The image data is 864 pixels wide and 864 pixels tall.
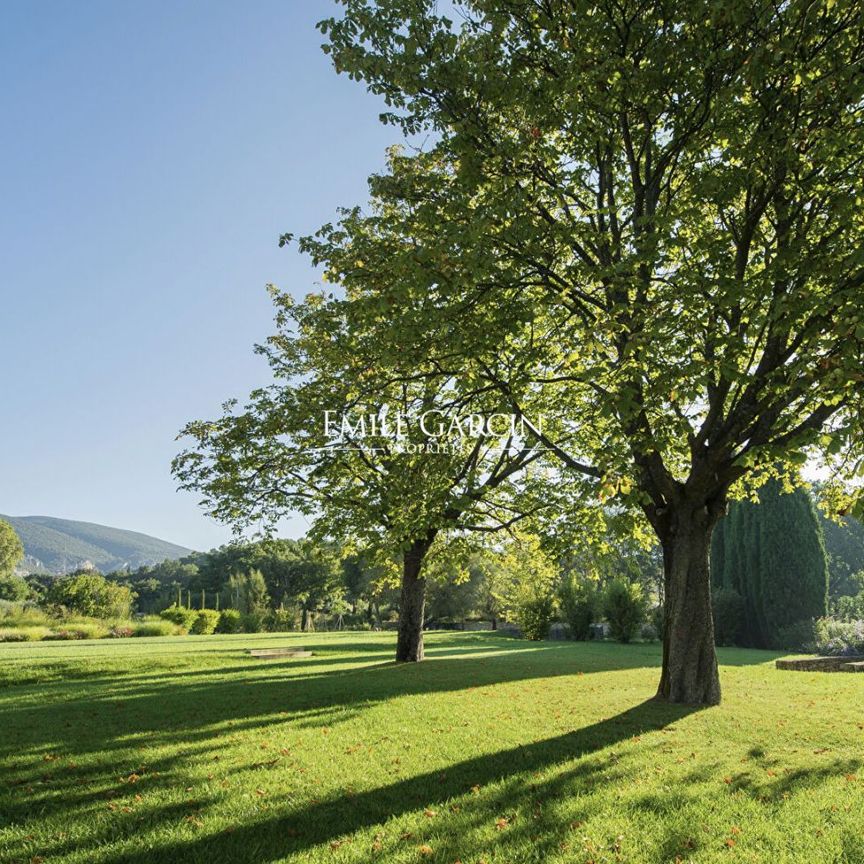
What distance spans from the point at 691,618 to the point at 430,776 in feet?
19.0

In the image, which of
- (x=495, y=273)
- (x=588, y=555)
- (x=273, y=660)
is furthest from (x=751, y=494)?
(x=273, y=660)

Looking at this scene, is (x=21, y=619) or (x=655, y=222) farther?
(x=21, y=619)

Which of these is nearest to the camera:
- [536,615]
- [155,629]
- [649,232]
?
[649,232]

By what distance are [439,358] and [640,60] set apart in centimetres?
515

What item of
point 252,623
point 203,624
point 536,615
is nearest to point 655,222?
point 536,615

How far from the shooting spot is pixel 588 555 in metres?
13.9

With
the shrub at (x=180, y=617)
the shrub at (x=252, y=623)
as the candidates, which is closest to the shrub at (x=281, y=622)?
the shrub at (x=252, y=623)

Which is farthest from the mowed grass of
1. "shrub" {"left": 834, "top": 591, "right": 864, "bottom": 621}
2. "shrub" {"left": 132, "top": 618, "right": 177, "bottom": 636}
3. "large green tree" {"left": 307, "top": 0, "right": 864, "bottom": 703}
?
"shrub" {"left": 834, "top": 591, "right": 864, "bottom": 621}

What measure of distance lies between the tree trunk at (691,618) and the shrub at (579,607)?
794 inches

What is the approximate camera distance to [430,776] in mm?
6246

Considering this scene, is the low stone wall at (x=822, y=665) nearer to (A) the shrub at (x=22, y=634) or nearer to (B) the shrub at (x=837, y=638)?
(B) the shrub at (x=837, y=638)

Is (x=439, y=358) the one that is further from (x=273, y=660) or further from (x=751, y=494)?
(x=273, y=660)

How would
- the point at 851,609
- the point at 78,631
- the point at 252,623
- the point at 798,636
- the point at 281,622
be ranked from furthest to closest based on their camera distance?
the point at 281,622 → the point at 252,623 → the point at 851,609 → the point at 78,631 → the point at 798,636

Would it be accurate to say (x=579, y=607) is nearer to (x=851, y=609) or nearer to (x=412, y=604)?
(x=412, y=604)
